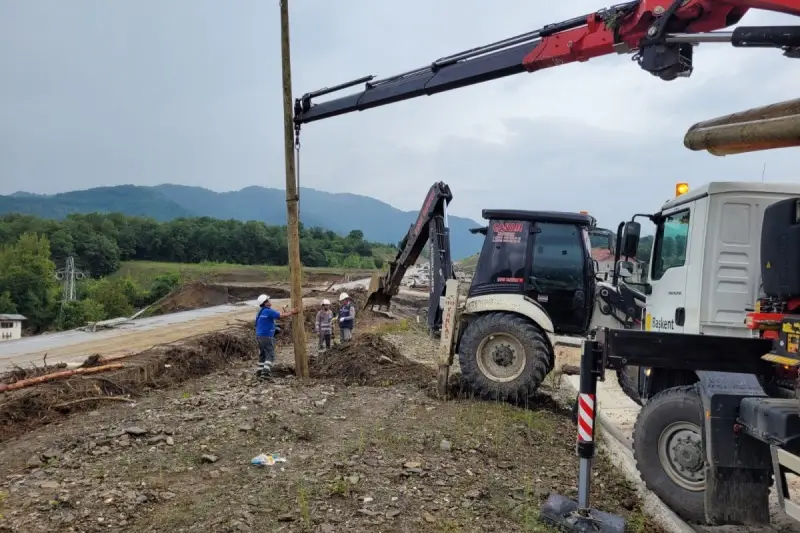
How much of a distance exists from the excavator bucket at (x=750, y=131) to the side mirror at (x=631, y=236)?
5.26 ft

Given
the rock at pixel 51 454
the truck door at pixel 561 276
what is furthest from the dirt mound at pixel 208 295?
the rock at pixel 51 454

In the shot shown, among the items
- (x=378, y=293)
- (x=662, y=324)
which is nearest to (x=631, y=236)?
(x=662, y=324)

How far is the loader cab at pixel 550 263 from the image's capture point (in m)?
8.40

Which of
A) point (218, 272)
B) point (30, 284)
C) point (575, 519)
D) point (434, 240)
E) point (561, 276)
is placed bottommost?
point (30, 284)

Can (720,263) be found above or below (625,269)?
above

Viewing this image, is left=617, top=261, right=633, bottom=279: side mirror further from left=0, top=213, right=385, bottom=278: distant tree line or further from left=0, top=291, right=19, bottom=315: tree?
left=0, top=213, right=385, bottom=278: distant tree line

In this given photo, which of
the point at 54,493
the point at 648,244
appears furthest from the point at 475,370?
the point at 54,493

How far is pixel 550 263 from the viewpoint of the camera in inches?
334

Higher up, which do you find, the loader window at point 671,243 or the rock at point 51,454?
the loader window at point 671,243

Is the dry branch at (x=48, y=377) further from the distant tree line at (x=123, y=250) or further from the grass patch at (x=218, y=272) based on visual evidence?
the distant tree line at (x=123, y=250)

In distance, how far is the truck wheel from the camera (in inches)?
193

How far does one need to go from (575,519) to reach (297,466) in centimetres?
255

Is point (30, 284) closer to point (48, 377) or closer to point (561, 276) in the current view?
point (48, 377)

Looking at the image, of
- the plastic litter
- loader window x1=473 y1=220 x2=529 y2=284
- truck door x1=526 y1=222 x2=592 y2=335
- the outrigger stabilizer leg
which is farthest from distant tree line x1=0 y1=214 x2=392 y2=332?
the outrigger stabilizer leg
